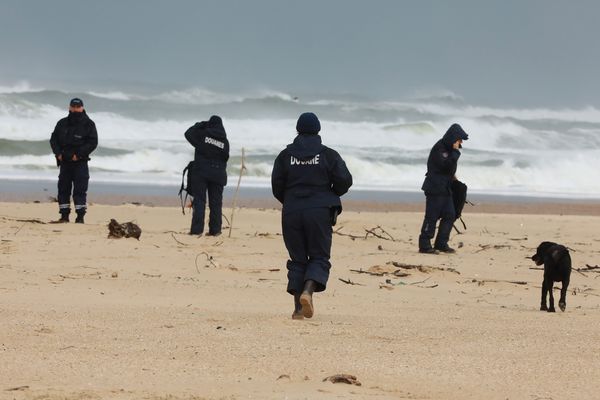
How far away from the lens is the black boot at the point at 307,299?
7.96 metres

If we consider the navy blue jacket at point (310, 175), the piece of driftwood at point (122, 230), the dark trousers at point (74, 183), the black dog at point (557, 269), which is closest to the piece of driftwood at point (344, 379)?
the navy blue jacket at point (310, 175)

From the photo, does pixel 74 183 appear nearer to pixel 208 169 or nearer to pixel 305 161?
pixel 208 169

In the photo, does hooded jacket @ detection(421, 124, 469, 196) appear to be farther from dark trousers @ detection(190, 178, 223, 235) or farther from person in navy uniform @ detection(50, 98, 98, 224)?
person in navy uniform @ detection(50, 98, 98, 224)

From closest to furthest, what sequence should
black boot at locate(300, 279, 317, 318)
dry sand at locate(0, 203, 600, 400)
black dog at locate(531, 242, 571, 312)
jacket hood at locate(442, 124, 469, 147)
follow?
dry sand at locate(0, 203, 600, 400) → black boot at locate(300, 279, 317, 318) → black dog at locate(531, 242, 571, 312) → jacket hood at locate(442, 124, 469, 147)

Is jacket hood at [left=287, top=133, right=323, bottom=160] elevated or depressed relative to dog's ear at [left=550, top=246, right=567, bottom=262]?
elevated

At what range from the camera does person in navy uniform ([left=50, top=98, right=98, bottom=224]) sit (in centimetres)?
1433

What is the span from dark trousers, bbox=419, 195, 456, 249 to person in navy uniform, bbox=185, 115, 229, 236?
251 cm

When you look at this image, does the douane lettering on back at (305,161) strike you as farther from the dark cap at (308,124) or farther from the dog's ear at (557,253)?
the dog's ear at (557,253)

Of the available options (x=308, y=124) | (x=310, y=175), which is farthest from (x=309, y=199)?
(x=308, y=124)

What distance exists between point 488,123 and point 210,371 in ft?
171

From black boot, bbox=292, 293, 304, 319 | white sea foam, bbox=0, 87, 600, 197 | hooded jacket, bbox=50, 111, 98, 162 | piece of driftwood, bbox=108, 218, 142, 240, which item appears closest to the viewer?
black boot, bbox=292, 293, 304, 319

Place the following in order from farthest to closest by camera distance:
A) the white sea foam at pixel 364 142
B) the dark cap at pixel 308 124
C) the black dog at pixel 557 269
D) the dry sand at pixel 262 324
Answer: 1. the white sea foam at pixel 364 142
2. the black dog at pixel 557 269
3. the dark cap at pixel 308 124
4. the dry sand at pixel 262 324

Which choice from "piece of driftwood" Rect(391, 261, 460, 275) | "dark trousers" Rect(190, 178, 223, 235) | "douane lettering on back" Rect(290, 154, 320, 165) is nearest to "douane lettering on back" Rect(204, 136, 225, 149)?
"dark trousers" Rect(190, 178, 223, 235)

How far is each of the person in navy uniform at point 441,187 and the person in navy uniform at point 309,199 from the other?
5.65 metres
